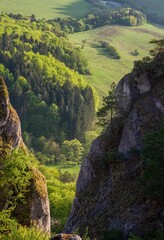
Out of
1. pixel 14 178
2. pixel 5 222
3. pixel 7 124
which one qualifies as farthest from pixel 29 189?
pixel 7 124

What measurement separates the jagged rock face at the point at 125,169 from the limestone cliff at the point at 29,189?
443 inches

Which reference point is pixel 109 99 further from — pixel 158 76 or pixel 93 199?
pixel 93 199

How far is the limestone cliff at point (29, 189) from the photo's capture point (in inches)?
1811

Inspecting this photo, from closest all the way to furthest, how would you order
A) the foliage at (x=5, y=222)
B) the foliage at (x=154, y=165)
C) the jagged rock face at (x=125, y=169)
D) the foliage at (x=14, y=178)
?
the foliage at (x=5, y=222) < the foliage at (x=14, y=178) < the foliage at (x=154, y=165) < the jagged rock face at (x=125, y=169)

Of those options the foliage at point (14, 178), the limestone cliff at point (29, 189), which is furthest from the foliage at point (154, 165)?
the foliage at point (14, 178)

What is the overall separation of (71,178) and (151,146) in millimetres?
112018

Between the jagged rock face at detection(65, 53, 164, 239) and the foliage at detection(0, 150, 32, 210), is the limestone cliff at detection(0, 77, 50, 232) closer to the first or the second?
the foliage at detection(0, 150, 32, 210)

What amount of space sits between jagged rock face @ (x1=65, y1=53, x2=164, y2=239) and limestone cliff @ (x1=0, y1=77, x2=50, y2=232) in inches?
443

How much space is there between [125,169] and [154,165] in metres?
12.5

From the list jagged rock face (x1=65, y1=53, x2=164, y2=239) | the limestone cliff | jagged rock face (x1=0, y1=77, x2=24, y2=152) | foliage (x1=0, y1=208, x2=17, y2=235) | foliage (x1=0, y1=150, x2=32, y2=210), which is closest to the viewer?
foliage (x1=0, y1=208, x2=17, y2=235)

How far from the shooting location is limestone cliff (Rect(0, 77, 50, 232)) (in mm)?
46000

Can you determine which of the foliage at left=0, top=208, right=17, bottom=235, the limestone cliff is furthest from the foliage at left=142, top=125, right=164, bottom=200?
the foliage at left=0, top=208, right=17, bottom=235

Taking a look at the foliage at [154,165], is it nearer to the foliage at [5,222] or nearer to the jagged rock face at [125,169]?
the jagged rock face at [125,169]

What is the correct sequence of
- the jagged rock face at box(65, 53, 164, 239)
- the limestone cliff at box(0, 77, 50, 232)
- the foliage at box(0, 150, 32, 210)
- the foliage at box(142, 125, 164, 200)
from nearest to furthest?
the foliage at box(0, 150, 32, 210), the limestone cliff at box(0, 77, 50, 232), the foliage at box(142, 125, 164, 200), the jagged rock face at box(65, 53, 164, 239)
